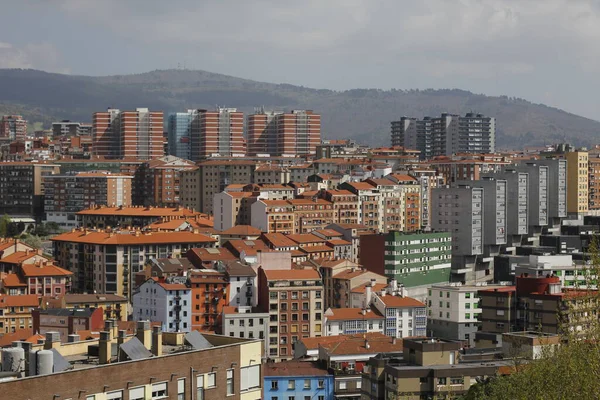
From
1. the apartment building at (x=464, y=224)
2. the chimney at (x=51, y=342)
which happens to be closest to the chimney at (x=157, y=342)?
the chimney at (x=51, y=342)

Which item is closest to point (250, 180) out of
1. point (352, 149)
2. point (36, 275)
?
point (352, 149)

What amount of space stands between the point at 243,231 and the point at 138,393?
41828 mm

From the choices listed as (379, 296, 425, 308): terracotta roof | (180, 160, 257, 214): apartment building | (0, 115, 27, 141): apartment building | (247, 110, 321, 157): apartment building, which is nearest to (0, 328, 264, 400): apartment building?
(379, 296, 425, 308): terracotta roof

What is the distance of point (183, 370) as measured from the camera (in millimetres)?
10602

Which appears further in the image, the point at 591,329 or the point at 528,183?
the point at 528,183

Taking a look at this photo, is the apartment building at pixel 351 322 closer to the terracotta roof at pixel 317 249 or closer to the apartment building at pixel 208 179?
the terracotta roof at pixel 317 249

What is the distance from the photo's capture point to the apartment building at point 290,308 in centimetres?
3656

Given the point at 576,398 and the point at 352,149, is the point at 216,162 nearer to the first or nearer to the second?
the point at 352,149

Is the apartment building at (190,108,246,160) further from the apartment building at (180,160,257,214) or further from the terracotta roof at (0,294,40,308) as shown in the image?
the terracotta roof at (0,294,40,308)

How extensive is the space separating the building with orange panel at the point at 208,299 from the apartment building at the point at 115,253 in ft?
28.0

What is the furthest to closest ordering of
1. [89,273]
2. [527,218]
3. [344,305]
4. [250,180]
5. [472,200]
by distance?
1. [250,180]
2. [527,218]
3. [472,200]
4. [89,273]
5. [344,305]

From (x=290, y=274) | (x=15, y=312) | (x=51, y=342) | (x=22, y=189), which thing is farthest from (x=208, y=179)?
(x=51, y=342)

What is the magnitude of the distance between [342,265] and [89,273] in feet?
36.5

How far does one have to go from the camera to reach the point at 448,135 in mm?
103938
